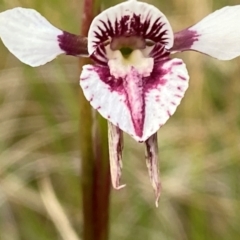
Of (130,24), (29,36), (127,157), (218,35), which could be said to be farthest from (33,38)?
(127,157)

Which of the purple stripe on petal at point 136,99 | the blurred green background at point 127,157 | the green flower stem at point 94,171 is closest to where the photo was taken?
the purple stripe on petal at point 136,99

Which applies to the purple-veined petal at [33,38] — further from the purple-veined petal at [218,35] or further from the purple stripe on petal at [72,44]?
the purple-veined petal at [218,35]

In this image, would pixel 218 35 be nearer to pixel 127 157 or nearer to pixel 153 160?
pixel 153 160

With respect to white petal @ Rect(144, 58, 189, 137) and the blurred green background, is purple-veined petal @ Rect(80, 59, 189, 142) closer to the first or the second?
white petal @ Rect(144, 58, 189, 137)

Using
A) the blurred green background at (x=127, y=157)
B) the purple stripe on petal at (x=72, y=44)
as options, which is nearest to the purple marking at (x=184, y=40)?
the purple stripe on petal at (x=72, y=44)

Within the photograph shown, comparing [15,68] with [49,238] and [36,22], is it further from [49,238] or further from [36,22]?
[36,22]

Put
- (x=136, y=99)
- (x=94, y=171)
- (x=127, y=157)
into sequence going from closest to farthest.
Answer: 1. (x=136, y=99)
2. (x=94, y=171)
3. (x=127, y=157)
